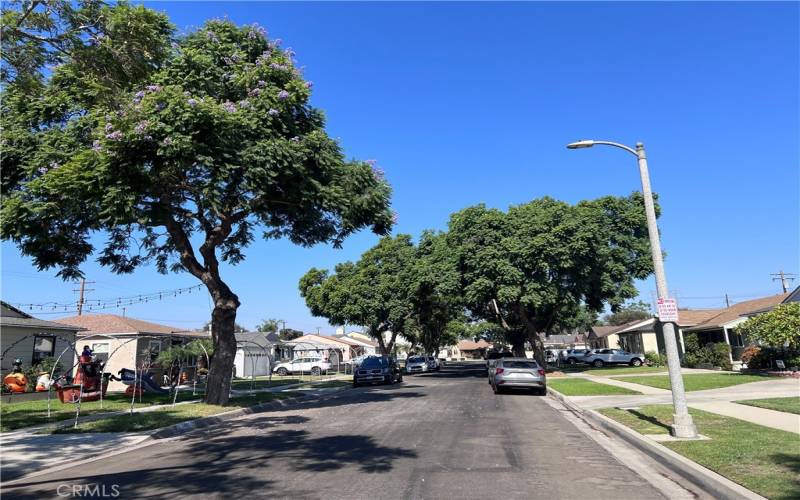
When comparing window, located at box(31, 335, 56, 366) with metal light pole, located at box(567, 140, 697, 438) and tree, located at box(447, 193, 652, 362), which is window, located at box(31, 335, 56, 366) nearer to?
tree, located at box(447, 193, 652, 362)

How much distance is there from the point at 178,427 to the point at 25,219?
779 centimetres

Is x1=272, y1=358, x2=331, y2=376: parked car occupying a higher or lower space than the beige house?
lower

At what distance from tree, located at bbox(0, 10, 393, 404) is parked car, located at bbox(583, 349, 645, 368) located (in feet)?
116

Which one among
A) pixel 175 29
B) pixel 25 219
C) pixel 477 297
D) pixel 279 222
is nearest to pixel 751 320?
pixel 477 297

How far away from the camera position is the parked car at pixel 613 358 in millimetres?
46875

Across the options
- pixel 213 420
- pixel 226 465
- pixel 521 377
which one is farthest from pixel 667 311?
pixel 521 377

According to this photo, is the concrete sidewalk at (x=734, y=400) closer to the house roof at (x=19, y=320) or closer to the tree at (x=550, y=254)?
the tree at (x=550, y=254)

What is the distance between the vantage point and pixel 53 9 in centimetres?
826

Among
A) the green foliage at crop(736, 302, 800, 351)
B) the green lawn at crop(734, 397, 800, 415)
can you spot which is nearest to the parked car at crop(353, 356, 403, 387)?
the green foliage at crop(736, 302, 800, 351)

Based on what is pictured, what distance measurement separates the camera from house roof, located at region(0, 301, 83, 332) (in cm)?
2261

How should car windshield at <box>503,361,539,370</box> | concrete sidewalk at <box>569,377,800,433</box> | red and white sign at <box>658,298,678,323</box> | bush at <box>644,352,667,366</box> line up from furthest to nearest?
bush at <box>644,352,667,366</box>
car windshield at <box>503,361,539,370</box>
concrete sidewalk at <box>569,377,800,433</box>
red and white sign at <box>658,298,678,323</box>

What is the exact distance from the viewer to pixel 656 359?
42281 millimetres

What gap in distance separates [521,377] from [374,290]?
23860 millimetres

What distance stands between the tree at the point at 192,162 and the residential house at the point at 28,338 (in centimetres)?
527
